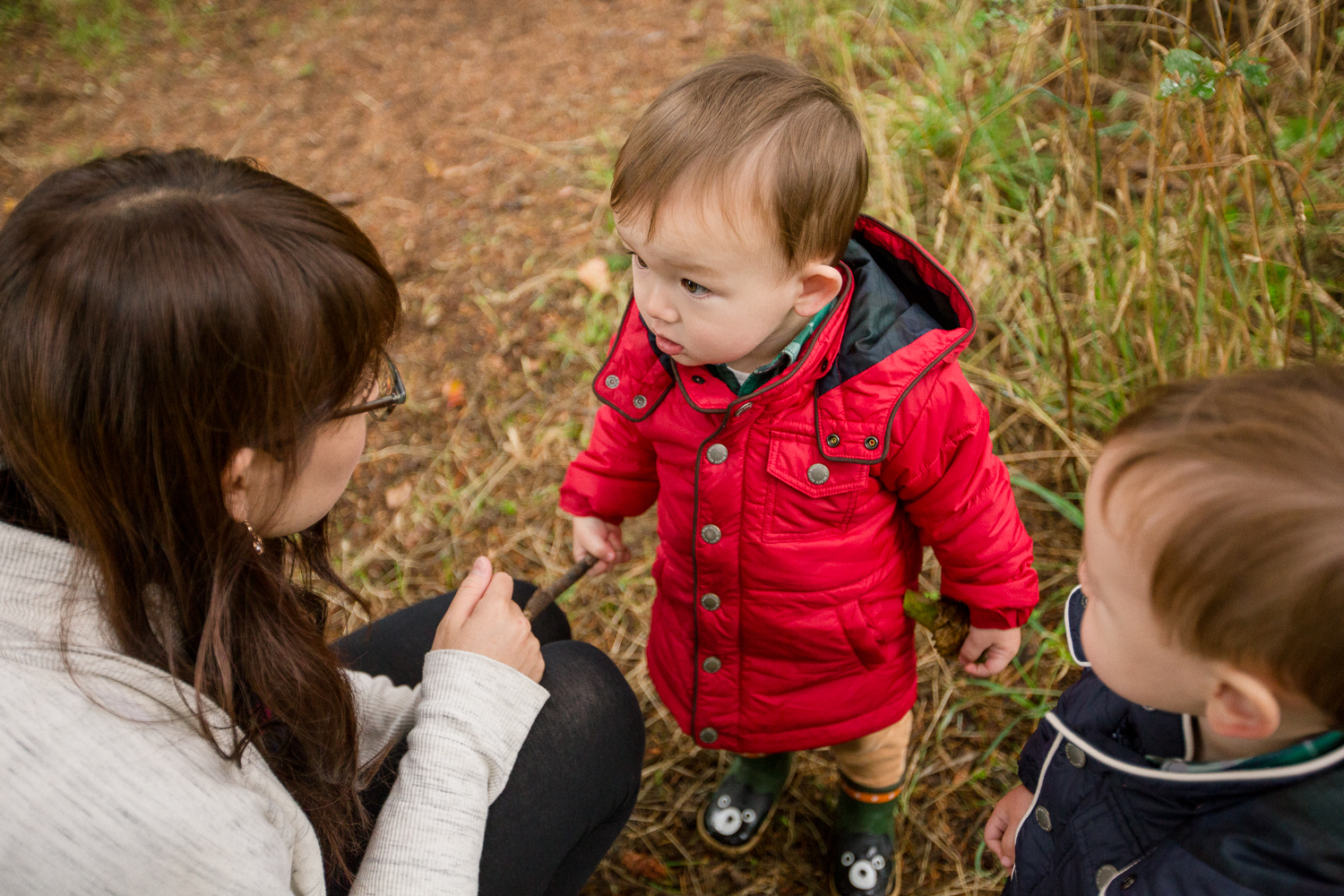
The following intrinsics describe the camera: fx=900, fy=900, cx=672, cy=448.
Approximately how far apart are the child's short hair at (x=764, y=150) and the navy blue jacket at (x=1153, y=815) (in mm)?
649

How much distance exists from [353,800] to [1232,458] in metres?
1.22

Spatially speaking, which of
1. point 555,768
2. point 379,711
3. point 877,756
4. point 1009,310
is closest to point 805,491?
point 555,768

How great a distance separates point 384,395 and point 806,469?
0.63 m

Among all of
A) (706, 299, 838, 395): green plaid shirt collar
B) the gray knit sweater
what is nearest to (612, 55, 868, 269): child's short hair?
(706, 299, 838, 395): green plaid shirt collar

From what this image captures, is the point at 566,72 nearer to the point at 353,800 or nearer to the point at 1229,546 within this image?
the point at 353,800

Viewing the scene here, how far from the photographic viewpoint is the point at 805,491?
54.2 inches

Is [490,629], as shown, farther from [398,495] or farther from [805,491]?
[398,495]

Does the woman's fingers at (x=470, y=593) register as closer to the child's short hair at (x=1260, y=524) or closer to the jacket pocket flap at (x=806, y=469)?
the jacket pocket flap at (x=806, y=469)

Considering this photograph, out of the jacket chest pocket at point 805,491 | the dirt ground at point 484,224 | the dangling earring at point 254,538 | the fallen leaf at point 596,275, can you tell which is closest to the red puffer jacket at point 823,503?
the jacket chest pocket at point 805,491

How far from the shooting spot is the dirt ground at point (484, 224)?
203cm

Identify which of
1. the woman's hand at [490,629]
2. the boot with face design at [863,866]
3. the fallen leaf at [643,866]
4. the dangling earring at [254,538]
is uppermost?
the dangling earring at [254,538]

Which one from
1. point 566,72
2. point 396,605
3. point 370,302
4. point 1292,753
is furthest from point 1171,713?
point 566,72

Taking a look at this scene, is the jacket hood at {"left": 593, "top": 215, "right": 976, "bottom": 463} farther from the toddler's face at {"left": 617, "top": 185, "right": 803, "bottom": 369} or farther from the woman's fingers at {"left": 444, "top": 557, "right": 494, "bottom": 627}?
the woman's fingers at {"left": 444, "top": 557, "right": 494, "bottom": 627}

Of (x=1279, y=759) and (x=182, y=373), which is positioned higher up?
(x=182, y=373)
